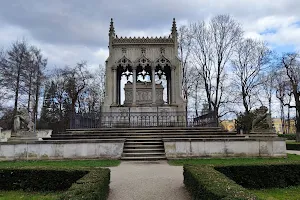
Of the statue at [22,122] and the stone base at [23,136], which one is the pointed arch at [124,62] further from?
the stone base at [23,136]

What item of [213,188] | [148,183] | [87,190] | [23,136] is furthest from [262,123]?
[23,136]

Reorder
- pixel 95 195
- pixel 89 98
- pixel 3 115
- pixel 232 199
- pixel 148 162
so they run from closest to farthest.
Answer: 1. pixel 232 199
2. pixel 95 195
3. pixel 148 162
4. pixel 3 115
5. pixel 89 98

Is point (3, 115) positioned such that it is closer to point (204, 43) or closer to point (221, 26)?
point (204, 43)

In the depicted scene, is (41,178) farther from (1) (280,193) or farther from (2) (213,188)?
(1) (280,193)

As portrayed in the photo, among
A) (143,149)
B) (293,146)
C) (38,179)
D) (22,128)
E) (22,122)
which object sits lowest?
(293,146)

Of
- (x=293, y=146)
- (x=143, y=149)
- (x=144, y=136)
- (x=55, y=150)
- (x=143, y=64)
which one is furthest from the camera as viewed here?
(x=293, y=146)

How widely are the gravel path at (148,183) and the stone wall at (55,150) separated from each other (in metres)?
3.05

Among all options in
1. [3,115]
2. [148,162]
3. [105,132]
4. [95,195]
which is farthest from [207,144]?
[3,115]

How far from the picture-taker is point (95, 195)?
5.06 m

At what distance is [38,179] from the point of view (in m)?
8.03

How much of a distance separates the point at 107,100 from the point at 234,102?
2186 centimetres

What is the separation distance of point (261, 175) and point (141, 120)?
13.2 m

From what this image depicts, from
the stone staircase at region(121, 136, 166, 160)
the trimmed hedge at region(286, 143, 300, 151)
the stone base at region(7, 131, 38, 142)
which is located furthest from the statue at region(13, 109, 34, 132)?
the trimmed hedge at region(286, 143, 300, 151)

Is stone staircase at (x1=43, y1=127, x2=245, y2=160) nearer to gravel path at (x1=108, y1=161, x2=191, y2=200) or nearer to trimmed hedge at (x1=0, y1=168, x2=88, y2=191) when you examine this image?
gravel path at (x1=108, y1=161, x2=191, y2=200)
